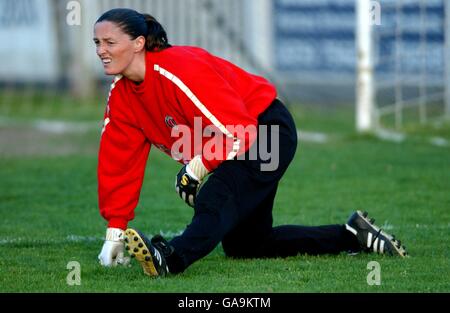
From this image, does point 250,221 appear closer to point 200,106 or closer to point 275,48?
point 200,106

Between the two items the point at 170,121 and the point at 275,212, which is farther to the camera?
the point at 275,212

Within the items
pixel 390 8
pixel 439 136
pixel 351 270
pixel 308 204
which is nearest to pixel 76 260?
pixel 351 270

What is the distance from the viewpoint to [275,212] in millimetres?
8156

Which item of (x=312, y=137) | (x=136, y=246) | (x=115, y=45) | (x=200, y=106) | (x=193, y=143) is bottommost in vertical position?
(x=312, y=137)

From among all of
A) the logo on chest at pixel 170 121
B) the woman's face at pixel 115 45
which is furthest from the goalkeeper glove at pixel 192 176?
the woman's face at pixel 115 45

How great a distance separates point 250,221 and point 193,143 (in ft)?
2.00

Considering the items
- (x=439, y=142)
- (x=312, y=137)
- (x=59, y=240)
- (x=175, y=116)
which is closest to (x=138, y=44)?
(x=175, y=116)

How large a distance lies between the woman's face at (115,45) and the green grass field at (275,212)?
1.10 m

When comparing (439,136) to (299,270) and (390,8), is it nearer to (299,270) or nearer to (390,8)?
(390,8)

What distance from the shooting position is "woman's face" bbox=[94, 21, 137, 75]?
5730mm

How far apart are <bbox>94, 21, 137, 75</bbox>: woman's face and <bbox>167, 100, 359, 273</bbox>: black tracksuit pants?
739 millimetres

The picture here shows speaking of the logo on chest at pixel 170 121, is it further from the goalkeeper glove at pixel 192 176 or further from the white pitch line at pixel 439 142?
the white pitch line at pixel 439 142
